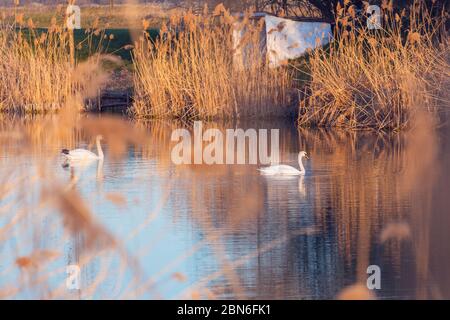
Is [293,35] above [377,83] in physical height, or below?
above

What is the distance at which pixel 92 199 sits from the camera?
12375 millimetres

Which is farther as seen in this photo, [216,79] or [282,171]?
[216,79]

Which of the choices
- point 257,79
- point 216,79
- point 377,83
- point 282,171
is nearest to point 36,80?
point 216,79

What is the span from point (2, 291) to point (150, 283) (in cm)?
98

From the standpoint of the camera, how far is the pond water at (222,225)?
7.70m

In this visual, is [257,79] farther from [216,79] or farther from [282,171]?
[282,171]

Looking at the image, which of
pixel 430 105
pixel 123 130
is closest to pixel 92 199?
pixel 123 130

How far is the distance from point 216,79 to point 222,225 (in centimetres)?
1131

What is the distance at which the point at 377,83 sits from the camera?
19578 millimetres

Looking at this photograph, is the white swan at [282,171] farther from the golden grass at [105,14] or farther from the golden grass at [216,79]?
the golden grass at [105,14]

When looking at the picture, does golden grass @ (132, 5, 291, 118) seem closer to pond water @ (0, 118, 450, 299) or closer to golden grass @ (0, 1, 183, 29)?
pond water @ (0, 118, 450, 299)

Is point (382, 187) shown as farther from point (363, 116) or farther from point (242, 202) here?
point (363, 116)

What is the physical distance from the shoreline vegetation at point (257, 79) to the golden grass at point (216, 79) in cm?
2
